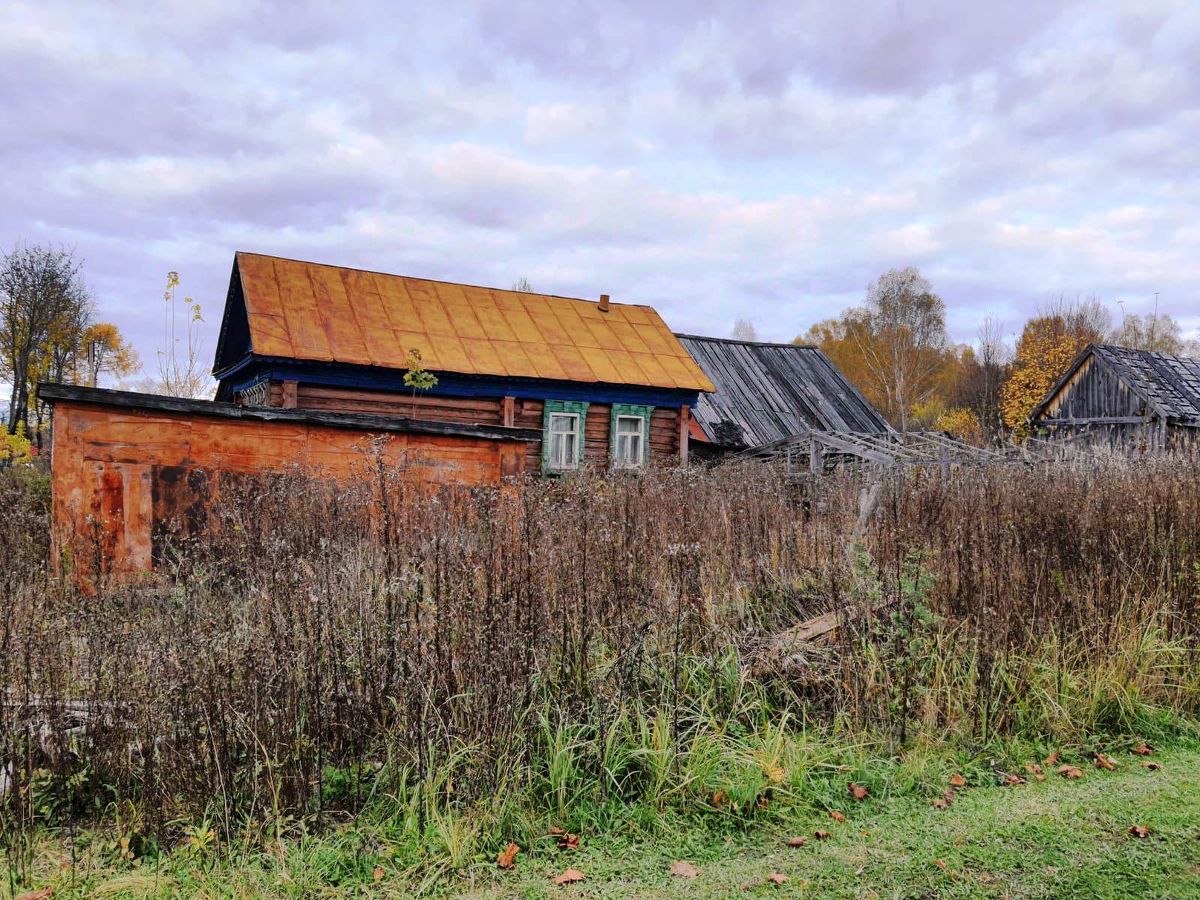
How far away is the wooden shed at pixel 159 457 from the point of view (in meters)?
7.93

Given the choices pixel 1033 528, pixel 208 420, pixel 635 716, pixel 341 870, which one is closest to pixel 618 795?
pixel 635 716

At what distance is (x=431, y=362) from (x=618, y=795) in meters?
12.7

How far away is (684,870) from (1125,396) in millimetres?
27561

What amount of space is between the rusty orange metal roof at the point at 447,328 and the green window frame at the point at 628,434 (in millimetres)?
731

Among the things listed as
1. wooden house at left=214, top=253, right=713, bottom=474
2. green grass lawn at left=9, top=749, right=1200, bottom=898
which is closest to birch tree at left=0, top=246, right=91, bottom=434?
wooden house at left=214, top=253, right=713, bottom=474

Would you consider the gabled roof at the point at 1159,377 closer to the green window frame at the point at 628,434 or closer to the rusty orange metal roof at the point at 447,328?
the rusty orange metal roof at the point at 447,328

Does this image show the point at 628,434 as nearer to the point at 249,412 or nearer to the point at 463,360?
the point at 463,360

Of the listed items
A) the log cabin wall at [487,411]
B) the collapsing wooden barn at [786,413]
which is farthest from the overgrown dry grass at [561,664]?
the collapsing wooden barn at [786,413]

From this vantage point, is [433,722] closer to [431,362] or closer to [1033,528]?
[1033,528]

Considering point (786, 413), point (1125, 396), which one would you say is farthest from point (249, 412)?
point (1125, 396)

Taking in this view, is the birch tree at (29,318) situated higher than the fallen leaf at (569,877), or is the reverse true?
the birch tree at (29,318)

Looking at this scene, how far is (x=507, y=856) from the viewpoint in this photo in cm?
350

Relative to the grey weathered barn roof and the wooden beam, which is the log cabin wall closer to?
the grey weathered barn roof

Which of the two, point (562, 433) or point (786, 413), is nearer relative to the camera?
point (562, 433)
